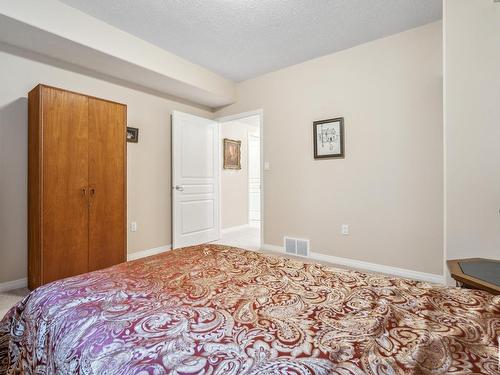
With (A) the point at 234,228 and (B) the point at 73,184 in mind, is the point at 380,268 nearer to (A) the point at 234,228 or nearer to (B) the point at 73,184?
(A) the point at 234,228

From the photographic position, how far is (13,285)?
2471 mm

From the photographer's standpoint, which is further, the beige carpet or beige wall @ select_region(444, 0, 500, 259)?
the beige carpet

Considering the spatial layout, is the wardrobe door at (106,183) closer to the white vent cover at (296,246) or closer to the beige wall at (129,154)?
the beige wall at (129,154)

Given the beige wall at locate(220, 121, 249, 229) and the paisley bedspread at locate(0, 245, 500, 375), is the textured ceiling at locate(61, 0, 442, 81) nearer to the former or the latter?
the beige wall at locate(220, 121, 249, 229)

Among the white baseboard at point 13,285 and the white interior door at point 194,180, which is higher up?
the white interior door at point 194,180

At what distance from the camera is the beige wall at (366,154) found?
265cm

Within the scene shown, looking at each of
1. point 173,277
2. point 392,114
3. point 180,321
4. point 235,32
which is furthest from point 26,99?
point 392,114

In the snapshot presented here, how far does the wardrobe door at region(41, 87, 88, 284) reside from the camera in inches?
89.7

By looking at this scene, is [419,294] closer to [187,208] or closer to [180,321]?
[180,321]

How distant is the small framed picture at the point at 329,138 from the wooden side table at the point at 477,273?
6.06 ft

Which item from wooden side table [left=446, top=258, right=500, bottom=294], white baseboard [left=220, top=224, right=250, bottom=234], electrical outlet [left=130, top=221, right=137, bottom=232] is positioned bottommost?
white baseboard [left=220, top=224, right=250, bottom=234]

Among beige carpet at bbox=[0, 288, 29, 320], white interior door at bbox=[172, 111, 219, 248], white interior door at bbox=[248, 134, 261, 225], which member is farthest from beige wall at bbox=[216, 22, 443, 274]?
beige carpet at bbox=[0, 288, 29, 320]

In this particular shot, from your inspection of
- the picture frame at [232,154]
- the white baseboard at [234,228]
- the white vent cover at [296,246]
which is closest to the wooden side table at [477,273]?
the white vent cover at [296,246]

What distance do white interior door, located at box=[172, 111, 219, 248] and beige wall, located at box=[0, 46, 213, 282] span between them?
15cm
